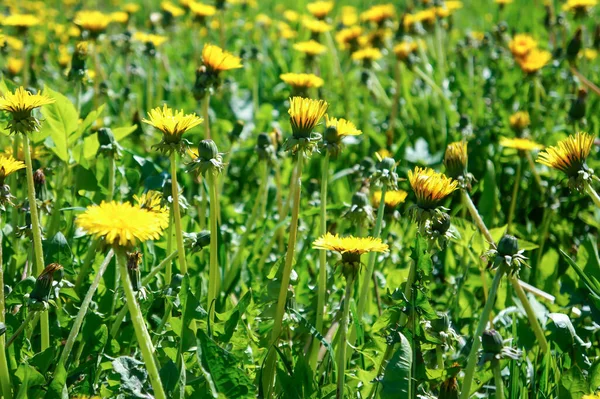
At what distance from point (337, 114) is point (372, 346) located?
211 cm

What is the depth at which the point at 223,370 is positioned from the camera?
1.29 m

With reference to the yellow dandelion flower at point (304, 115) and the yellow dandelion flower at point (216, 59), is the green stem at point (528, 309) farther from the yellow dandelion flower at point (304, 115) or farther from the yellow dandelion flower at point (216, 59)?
the yellow dandelion flower at point (216, 59)

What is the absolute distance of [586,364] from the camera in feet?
5.58

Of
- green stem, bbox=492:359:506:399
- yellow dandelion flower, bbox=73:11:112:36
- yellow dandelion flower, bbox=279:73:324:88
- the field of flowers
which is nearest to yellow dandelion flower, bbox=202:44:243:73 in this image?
the field of flowers

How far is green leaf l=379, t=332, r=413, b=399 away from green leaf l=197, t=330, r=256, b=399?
25cm

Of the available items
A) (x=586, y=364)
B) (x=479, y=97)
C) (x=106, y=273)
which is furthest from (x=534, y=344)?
(x=479, y=97)

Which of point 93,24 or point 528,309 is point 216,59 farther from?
point 93,24

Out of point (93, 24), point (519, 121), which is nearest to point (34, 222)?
point (93, 24)

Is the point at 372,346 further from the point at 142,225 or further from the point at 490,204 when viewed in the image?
the point at 490,204

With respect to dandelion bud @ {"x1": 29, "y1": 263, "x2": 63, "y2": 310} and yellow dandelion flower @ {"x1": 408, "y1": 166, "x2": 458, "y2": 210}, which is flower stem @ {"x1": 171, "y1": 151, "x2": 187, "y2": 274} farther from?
yellow dandelion flower @ {"x1": 408, "y1": 166, "x2": 458, "y2": 210}

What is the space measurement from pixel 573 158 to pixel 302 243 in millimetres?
1061

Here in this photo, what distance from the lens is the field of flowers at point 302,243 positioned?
1.41 meters

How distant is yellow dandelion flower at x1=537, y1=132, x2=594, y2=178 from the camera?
5.25 ft

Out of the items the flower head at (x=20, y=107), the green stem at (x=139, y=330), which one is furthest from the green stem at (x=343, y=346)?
the flower head at (x=20, y=107)
